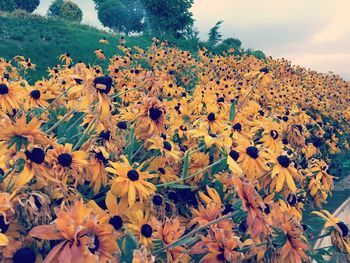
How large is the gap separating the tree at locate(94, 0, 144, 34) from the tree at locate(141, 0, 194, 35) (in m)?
6.35

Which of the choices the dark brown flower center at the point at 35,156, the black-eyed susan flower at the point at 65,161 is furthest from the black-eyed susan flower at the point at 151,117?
the dark brown flower center at the point at 35,156

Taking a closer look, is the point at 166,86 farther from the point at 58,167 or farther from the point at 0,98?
the point at 58,167

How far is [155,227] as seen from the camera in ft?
4.90

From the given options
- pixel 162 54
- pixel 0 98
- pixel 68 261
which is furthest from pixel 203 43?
pixel 68 261

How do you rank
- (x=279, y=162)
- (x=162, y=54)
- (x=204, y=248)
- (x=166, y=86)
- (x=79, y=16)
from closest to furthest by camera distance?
(x=204, y=248) < (x=279, y=162) < (x=166, y=86) < (x=162, y=54) < (x=79, y=16)

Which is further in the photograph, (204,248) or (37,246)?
(204,248)

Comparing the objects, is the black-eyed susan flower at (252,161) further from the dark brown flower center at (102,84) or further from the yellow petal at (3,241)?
the yellow petal at (3,241)

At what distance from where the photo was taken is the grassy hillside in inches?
445

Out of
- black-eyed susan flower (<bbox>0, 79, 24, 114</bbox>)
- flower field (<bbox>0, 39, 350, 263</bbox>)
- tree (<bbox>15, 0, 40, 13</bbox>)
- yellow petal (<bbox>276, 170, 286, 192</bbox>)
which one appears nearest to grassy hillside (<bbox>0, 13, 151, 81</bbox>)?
black-eyed susan flower (<bbox>0, 79, 24, 114</bbox>)

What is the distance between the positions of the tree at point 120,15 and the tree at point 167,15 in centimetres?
635

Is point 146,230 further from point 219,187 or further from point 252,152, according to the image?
point 252,152

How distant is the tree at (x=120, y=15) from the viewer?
134 ft

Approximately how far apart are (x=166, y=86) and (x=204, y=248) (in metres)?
3.91

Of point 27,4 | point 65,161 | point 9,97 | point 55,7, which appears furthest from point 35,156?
point 55,7
